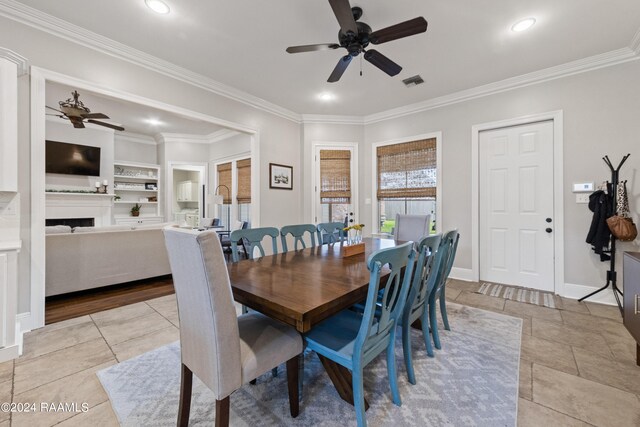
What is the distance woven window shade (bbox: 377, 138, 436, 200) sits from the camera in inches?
170

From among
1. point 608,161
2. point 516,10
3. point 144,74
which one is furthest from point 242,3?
point 608,161

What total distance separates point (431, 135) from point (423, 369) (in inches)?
137

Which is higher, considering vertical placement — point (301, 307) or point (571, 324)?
point (301, 307)

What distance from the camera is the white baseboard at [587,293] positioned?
3.01 meters

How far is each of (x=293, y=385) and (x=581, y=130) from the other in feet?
13.4

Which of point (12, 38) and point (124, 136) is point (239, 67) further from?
point (124, 136)

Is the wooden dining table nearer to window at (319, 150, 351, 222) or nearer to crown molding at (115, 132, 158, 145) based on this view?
window at (319, 150, 351, 222)

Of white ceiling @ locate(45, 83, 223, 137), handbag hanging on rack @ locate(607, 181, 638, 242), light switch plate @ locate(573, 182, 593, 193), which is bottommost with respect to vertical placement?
handbag hanging on rack @ locate(607, 181, 638, 242)

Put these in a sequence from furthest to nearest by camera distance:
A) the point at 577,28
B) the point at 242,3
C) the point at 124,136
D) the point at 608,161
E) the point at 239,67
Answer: the point at 124,136, the point at 239,67, the point at 608,161, the point at 577,28, the point at 242,3

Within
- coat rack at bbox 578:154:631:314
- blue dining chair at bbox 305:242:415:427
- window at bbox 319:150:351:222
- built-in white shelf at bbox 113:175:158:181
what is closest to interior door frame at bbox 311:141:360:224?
window at bbox 319:150:351:222

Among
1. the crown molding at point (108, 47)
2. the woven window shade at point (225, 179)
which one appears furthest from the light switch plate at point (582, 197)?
the woven window shade at point (225, 179)

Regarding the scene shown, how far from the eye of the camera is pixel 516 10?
2.29 m

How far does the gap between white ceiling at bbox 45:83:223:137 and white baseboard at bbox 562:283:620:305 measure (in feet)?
17.0

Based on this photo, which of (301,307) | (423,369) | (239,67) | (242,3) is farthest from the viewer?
(239,67)
